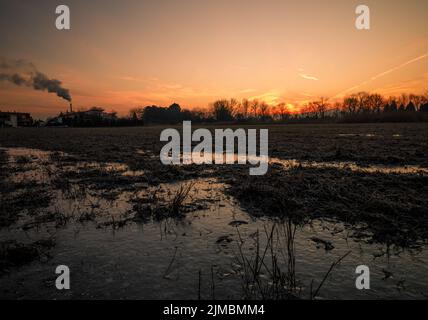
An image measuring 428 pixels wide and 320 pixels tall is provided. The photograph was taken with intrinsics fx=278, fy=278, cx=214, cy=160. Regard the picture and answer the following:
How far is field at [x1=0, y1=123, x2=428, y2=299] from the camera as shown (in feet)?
10.1

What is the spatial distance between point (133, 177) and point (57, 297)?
656cm

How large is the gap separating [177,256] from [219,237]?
2.86 ft

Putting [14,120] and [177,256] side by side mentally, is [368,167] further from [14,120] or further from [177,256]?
[14,120]

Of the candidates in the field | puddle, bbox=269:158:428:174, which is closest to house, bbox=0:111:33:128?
the field

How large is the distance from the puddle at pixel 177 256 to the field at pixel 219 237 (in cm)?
2

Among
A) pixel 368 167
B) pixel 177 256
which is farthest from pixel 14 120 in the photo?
pixel 177 256

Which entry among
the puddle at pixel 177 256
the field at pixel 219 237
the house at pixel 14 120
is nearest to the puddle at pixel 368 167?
the field at pixel 219 237

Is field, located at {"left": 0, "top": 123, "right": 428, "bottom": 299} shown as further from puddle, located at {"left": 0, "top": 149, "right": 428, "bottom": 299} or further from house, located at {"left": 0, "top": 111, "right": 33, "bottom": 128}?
house, located at {"left": 0, "top": 111, "right": 33, "bottom": 128}

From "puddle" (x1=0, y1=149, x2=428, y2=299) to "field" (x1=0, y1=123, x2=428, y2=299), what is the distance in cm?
2

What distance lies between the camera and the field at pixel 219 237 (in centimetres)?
309

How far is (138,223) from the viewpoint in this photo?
5074 mm

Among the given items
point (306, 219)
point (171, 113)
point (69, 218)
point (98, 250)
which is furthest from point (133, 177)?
point (171, 113)

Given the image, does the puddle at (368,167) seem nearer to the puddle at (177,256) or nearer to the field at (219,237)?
the field at (219,237)

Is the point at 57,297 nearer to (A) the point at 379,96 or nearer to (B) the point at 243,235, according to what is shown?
(B) the point at 243,235
